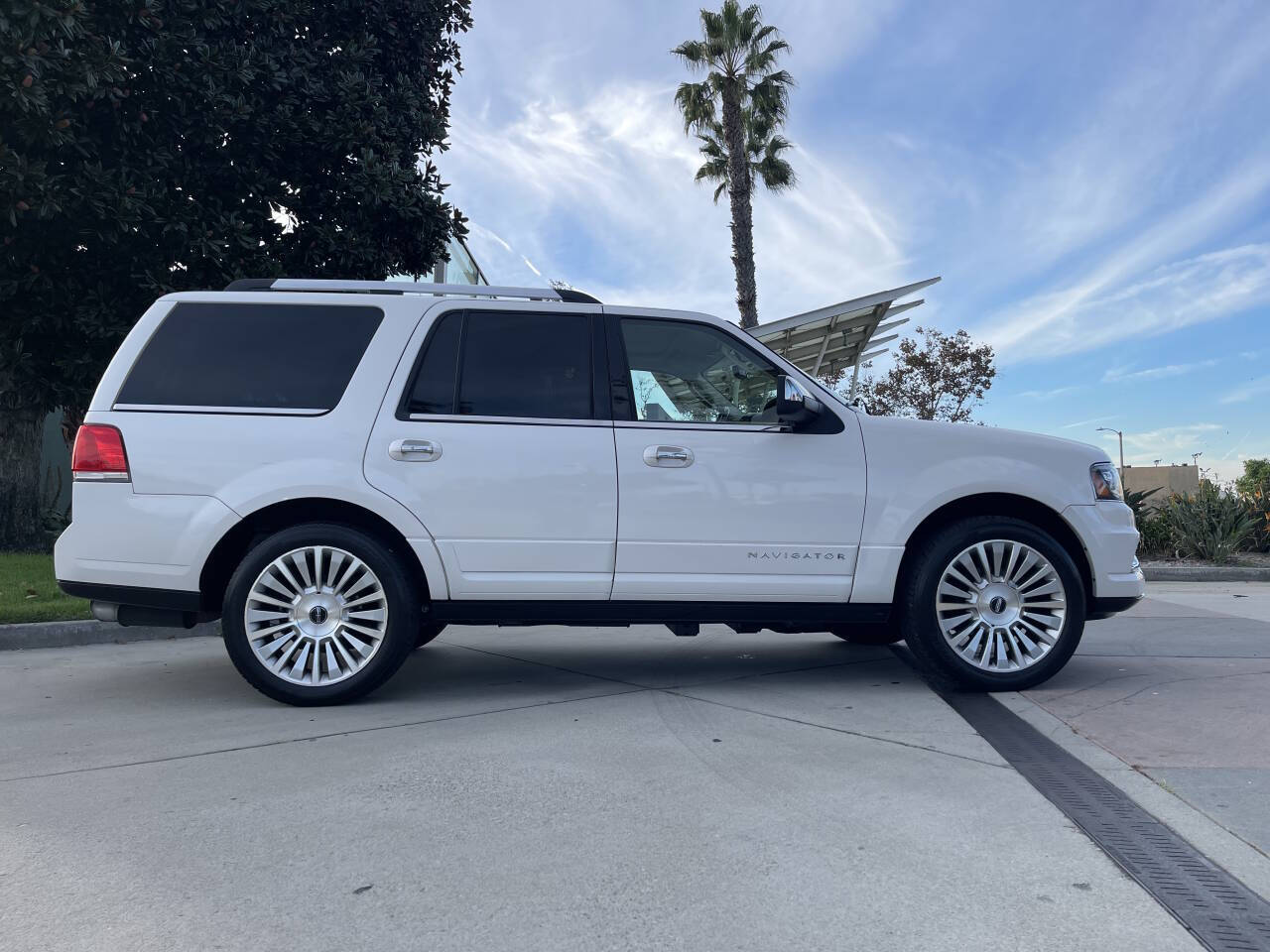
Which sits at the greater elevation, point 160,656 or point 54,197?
point 54,197

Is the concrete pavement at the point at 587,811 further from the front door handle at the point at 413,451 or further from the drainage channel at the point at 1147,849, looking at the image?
the front door handle at the point at 413,451

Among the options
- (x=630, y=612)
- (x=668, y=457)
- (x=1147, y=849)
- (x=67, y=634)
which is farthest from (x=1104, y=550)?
(x=67, y=634)

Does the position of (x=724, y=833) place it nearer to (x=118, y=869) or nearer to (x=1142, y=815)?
(x=1142, y=815)

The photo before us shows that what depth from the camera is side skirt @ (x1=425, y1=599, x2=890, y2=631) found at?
17.1 feet

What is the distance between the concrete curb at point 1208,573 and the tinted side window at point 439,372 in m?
10.6

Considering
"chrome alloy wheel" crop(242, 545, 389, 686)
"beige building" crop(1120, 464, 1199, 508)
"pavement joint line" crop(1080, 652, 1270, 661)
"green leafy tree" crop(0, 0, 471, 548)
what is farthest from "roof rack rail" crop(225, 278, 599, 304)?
"beige building" crop(1120, 464, 1199, 508)

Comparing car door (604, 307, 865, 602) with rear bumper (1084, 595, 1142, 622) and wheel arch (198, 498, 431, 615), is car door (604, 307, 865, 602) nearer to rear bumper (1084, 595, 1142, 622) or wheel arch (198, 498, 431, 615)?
wheel arch (198, 498, 431, 615)

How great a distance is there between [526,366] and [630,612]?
1352mm

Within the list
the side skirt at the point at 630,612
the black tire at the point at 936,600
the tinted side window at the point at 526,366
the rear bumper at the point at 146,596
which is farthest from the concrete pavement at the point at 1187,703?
the rear bumper at the point at 146,596

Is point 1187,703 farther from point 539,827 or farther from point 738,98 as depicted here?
point 738,98

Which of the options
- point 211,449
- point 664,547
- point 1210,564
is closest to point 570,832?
point 664,547

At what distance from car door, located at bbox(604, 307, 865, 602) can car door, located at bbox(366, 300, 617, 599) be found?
0.50 ft

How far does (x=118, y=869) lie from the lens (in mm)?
2971

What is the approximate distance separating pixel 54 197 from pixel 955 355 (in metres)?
28.3
